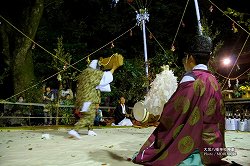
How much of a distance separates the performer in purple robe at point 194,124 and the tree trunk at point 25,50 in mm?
12929

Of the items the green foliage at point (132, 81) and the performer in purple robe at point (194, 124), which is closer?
the performer in purple robe at point (194, 124)

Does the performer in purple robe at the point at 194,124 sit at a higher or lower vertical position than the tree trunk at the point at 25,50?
lower

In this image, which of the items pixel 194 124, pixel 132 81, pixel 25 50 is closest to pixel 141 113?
pixel 132 81

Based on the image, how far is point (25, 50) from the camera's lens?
15.8 m

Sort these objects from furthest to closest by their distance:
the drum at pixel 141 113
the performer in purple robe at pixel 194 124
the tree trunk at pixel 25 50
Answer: the tree trunk at pixel 25 50, the drum at pixel 141 113, the performer in purple robe at pixel 194 124

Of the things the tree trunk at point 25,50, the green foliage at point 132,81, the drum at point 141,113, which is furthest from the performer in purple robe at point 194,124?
the tree trunk at point 25,50

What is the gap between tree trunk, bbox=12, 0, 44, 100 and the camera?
620 inches

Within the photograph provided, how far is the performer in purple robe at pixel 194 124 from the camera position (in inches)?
139

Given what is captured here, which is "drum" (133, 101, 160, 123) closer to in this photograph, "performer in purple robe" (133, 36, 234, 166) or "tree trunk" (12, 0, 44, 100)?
"tree trunk" (12, 0, 44, 100)

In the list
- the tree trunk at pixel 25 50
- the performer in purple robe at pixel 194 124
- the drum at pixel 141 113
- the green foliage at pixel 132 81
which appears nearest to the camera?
the performer in purple robe at pixel 194 124

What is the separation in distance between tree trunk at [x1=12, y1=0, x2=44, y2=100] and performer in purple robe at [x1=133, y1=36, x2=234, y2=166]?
42.4 ft

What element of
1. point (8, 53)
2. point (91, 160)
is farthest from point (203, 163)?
point (8, 53)

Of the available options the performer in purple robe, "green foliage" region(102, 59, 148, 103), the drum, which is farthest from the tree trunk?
the performer in purple robe

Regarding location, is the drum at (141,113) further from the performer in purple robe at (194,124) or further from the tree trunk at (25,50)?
the performer in purple robe at (194,124)
